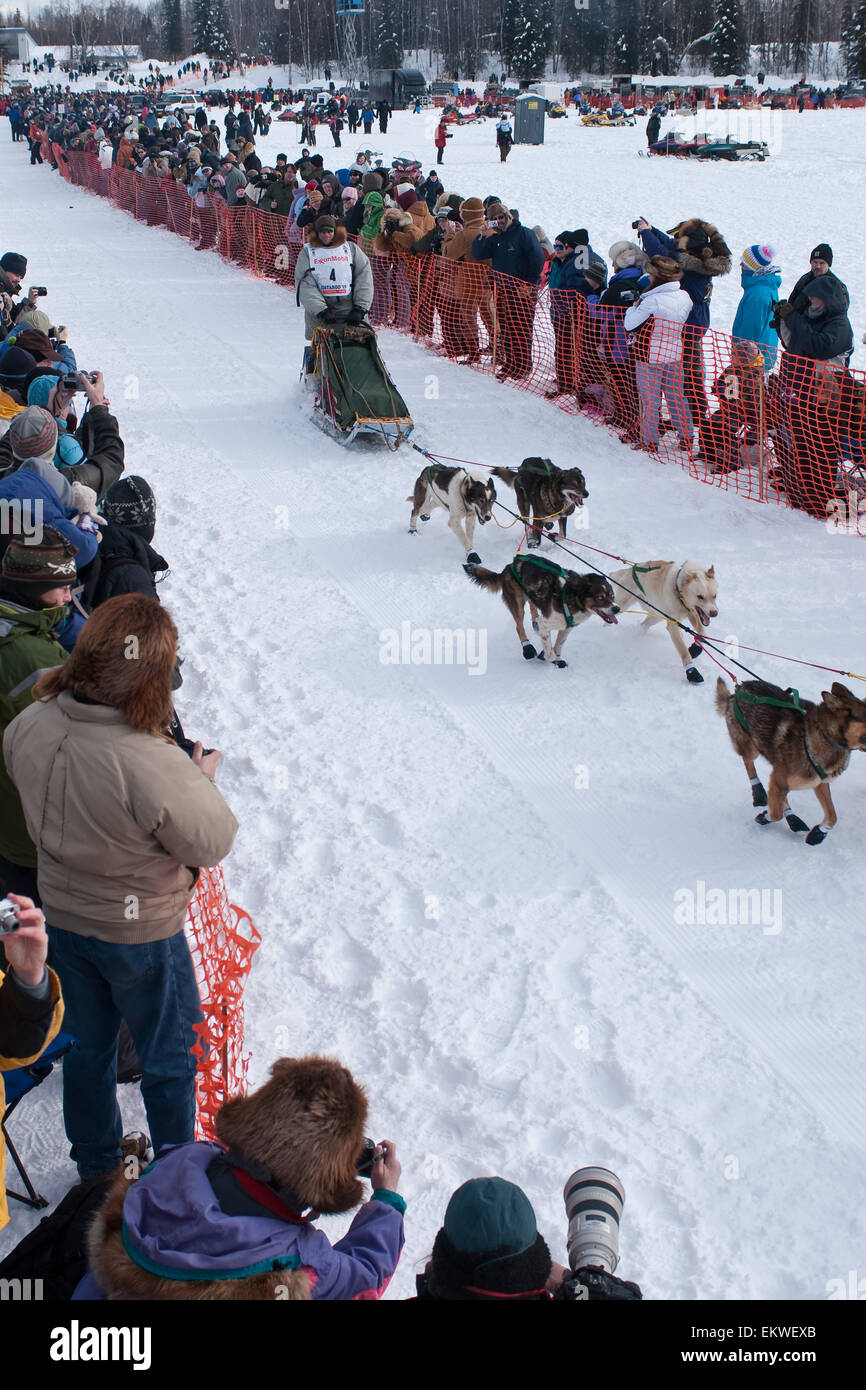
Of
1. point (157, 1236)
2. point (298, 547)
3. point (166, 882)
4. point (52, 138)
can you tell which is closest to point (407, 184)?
point (298, 547)

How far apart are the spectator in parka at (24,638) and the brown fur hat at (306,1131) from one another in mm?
1366

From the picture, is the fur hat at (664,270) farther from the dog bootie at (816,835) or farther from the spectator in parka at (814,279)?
the dog bootie at (816,835)

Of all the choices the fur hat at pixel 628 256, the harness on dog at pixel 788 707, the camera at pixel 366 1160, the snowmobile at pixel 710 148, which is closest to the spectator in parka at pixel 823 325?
the fur hat at pixel 628 256

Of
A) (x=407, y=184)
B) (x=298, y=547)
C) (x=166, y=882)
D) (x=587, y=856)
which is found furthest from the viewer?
(x=407, y=184)

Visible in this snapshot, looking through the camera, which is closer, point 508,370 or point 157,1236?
point 157,1236

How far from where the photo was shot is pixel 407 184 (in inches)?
556

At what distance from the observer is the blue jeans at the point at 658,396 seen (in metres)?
8.05

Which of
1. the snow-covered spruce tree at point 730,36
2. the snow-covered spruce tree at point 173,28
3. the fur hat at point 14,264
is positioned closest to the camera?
the fur hat at point 14,264

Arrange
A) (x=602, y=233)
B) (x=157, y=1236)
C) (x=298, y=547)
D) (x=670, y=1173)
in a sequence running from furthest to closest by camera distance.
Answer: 1. (x=602, y=233)
2. (x=298, y=547)
3. (x=670, y=1173)
4. (x=157, y=1236)

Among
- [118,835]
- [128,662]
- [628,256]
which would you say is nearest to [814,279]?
[628,256]

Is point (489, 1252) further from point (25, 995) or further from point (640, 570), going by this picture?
point (640, 570)

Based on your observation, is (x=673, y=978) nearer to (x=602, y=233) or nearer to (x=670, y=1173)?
(x=670, y=1173)
